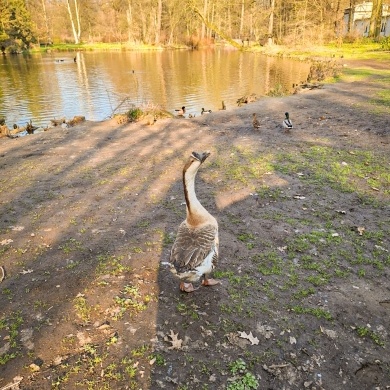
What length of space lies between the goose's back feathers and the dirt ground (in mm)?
642

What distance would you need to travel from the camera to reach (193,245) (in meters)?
4.75

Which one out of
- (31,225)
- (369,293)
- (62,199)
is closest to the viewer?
(369,293)

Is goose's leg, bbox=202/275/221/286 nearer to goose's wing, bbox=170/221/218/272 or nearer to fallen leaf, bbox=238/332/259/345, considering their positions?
goose's wing, bbox=170/221/218/272

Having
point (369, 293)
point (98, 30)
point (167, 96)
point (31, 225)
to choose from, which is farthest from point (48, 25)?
point (369, 293)

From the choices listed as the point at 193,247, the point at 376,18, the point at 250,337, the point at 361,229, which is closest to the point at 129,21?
the point at 376,18

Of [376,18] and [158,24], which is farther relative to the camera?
[158,24]

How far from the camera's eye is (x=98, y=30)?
82.6m

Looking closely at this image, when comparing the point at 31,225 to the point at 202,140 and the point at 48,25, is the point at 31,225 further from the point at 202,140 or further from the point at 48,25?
the point at 48,25

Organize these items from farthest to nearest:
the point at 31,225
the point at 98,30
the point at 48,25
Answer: the point at 98,30 < the point at 48,25 < the point at 31,225

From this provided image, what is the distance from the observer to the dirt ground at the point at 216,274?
13.3 feet

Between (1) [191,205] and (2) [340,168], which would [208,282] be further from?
(2) [340,168]

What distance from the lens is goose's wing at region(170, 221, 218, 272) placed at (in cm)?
457

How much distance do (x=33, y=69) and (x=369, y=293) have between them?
4414cm

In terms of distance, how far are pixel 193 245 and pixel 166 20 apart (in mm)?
82892
